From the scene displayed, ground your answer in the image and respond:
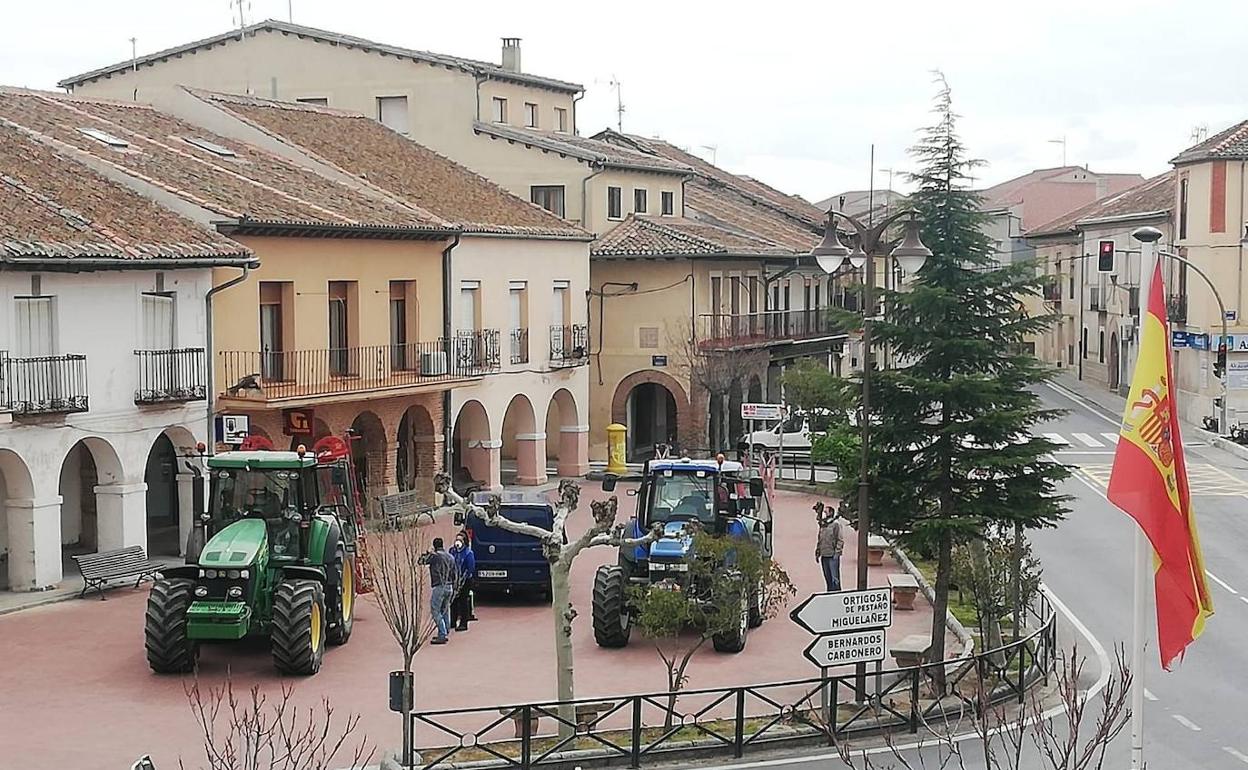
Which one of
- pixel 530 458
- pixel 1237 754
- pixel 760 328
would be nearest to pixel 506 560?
pixel 1237 754

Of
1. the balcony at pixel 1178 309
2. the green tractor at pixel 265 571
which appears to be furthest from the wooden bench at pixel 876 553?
the balcony at pixel 1178 309

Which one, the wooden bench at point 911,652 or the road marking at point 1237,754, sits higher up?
the wooden bench at point 911,652

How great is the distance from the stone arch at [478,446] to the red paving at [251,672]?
14.8 m

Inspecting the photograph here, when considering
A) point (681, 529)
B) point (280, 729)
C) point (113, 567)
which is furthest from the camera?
point (113, 567)

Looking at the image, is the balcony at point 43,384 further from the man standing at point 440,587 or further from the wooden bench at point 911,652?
the wooden bench at point 911,652

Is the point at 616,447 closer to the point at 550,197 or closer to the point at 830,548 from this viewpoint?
the point at 550,197

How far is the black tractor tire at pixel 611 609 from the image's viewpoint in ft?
77.7

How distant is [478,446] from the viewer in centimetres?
4234

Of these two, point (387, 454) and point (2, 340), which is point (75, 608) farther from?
point (387, 454)

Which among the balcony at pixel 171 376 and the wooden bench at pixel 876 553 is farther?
the wooden bench at pixel 876 553

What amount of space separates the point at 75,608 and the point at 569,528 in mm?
11840

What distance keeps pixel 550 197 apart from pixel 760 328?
8859mm

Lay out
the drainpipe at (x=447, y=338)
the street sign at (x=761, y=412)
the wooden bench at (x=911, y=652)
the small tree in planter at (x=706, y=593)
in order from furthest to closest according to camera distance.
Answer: the street sign at (x=761, y=412), the drainpipe at (x=447, y=338), the wooden bench at (x=911, y=652), the small tree in planter at (x=706, y=593)

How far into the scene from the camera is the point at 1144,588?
1334 centimetres
